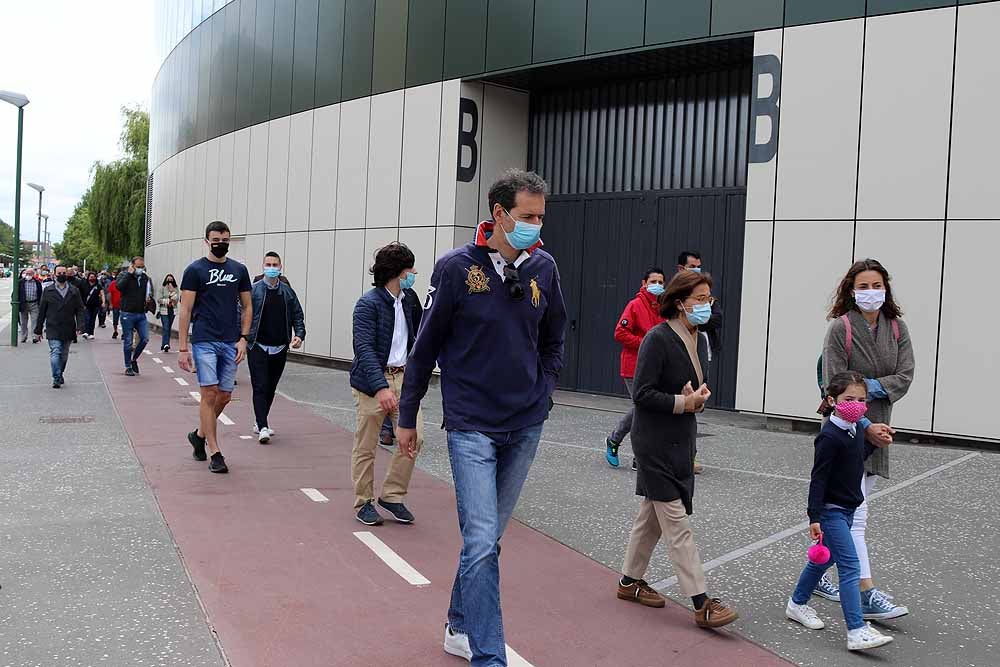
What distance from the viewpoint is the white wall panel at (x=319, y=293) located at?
755 inches

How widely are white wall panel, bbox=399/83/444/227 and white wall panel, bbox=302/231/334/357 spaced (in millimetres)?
2806

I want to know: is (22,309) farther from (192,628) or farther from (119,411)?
(192,628)

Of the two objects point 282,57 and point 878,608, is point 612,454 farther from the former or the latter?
point 282,57

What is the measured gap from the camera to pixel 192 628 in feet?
14.5

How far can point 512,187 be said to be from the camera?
3.88 metres

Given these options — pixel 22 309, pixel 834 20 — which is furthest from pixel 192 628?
pixel 22 309

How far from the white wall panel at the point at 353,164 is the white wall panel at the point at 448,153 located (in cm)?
239

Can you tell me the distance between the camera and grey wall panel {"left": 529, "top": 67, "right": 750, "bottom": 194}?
13486 mm

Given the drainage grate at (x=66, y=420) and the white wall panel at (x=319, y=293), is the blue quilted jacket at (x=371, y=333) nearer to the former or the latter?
the drainage grate at (x=66, y=420)

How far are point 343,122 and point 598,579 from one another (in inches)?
591

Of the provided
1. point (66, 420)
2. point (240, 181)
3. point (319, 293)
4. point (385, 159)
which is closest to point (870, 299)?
point (66, 420)

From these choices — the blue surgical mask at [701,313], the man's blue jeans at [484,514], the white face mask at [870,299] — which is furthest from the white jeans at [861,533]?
the man's blue jeans at [484,514]

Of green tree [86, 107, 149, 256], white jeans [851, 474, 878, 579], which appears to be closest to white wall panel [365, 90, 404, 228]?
white jeans [851, 474, 878, 579]

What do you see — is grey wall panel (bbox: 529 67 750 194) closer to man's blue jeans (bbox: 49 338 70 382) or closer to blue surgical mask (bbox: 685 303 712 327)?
man's blue jeans (bbox: 49 338 70 382)
